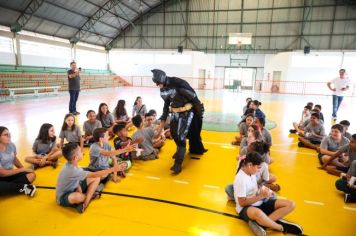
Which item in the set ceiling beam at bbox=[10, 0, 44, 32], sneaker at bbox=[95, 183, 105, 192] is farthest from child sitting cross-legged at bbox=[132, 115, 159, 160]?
ceiling beam at bbox=[10, 0, 44, 32]

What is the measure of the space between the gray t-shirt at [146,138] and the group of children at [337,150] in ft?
10.8

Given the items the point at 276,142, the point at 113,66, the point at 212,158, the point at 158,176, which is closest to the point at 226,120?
the point at 276,142

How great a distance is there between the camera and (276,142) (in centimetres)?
647

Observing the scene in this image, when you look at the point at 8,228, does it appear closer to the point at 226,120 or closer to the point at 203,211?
the point at 203,211

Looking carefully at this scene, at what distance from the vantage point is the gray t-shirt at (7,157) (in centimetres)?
345

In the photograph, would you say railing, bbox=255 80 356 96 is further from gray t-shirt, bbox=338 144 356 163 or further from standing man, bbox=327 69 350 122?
gray t-shirt, bbox=338 144 356 163

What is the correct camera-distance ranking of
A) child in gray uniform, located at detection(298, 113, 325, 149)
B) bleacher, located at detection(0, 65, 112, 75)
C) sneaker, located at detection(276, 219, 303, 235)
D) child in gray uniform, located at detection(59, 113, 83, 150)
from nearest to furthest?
1. sneaker, located at detection(276, 219, 303, 235)
2. child in gray uniform, located at detection(59, 113, 83, 150)
3. child in gray uniform, located at detection(298, 113, 325, 149)
4. bleacher, located at detection(0, 65, 112, 75)

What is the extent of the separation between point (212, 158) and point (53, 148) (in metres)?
3.21

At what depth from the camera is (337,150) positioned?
450 centimetres

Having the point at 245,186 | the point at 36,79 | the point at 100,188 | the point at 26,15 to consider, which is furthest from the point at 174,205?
the point at 26,15

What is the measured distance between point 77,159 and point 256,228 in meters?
2.24

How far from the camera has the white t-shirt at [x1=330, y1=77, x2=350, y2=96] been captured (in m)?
8.84

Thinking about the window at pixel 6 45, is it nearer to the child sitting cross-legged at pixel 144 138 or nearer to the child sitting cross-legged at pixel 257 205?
the child sitting cross-legged at pixel 144 138

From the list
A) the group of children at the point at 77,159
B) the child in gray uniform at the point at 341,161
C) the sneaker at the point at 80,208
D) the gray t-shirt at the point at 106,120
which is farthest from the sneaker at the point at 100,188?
the child in gray uniform at the point at 341,161
